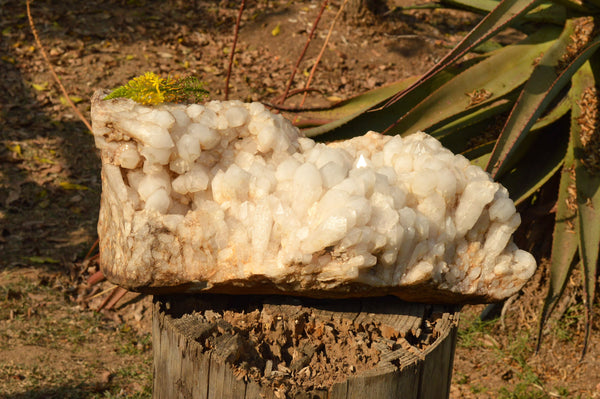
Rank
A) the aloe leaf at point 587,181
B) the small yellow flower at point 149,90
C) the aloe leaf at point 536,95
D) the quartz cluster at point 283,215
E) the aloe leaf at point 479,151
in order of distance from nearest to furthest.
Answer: the quartz cluster at point 283,215, the small yellow flower at point 149,90, the aloe leaf at point 536,95, the aloe leaf at point 587,181, the aloe leaf at point 479,151

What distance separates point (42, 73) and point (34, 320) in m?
2.87

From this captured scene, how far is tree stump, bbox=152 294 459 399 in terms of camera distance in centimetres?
188

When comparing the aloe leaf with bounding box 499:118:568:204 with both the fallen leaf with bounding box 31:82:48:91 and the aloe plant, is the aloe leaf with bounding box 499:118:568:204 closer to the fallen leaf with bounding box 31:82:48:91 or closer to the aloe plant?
the aloe plant

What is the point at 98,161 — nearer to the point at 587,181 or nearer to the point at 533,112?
the point at 533,112

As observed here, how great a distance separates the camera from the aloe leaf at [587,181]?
123 inches

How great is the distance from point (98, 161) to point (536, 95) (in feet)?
11.1

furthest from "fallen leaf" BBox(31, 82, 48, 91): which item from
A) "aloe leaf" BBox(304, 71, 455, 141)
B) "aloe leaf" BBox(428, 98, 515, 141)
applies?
"aloe leaf" BBox(428, 98, 515, 141)

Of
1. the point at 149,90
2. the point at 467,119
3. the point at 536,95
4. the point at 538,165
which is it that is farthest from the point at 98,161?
the point at 536,95

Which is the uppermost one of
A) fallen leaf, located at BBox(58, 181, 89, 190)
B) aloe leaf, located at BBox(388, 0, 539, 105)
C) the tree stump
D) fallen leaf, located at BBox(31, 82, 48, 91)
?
aloe leaf, located at BBox(388, 0, 539, 105)

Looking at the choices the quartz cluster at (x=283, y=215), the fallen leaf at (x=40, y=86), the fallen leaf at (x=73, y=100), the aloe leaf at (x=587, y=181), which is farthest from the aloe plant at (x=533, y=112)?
the fallen leaf at (x=40, y=86)

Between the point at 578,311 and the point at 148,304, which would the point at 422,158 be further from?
the point at 148,304

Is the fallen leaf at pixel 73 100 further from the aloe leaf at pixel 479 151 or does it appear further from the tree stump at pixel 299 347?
the tree stump at pixel 299 347

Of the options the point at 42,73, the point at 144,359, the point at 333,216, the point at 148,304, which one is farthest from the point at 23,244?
the point at 333,216

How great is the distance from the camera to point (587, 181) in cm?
326
